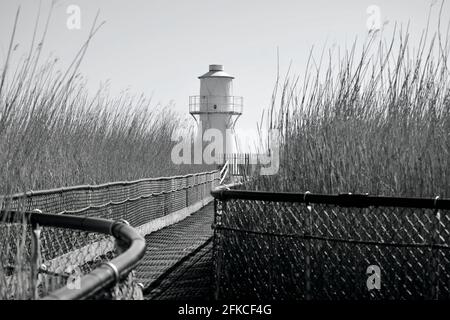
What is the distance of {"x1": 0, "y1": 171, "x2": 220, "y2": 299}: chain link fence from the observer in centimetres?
231

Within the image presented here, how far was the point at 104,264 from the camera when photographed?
1.92 metres

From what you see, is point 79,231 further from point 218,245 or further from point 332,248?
point 332,248

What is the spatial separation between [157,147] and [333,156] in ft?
26.9

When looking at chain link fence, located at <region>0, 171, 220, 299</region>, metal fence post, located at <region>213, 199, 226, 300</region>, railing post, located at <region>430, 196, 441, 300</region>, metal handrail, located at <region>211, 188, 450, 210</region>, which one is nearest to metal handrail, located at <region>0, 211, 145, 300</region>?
chain link fence, located at <region>0, 171, 220, 299</region>

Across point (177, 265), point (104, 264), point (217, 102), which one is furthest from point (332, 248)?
point (217, 102)

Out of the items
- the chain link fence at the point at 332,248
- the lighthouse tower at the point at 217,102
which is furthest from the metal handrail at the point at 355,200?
the lighthouse tower at the point at 217,102

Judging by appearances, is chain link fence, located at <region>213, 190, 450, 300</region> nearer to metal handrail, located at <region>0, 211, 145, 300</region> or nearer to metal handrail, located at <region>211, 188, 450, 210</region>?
metal handrail, located at <region>211, 188, 450, 210</region>

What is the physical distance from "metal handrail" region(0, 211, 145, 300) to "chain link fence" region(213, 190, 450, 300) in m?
1.98

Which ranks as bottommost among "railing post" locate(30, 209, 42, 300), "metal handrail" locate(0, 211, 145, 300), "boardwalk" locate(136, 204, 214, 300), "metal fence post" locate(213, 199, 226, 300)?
"boardwalk" locate(136, 204, 214, 300)

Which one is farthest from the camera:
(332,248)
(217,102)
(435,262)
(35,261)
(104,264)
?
(217,102)

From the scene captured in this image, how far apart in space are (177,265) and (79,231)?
166cm

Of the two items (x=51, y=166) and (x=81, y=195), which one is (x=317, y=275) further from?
(x=51, y=166)

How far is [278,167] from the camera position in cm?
614

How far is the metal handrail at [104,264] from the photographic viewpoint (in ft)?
5.65
